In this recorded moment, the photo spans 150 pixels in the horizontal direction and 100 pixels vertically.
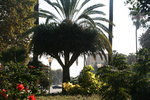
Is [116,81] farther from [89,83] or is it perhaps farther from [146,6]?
[89,83]

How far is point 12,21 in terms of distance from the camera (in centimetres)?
2650

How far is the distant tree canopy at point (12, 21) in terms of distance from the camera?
2623cm

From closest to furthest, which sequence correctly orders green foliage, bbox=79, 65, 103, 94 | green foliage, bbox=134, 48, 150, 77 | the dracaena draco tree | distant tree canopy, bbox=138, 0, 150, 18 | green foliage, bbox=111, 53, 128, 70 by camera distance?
distant tree canopy, bbox=138, 0, 150, 18
green foliage, bbox=111, 53, 128, 70
green foliage, bbox=134, 48, 150, 77
green foliage, bbox=79, 65, 103, 94
the dracaena draco tree

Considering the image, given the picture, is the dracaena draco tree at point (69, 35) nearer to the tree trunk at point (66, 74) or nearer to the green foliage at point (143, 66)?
the tree trunk at point (66, 74)

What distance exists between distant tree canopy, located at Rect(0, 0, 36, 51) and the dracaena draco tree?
3931 mm

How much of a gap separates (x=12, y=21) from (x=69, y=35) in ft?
21.9

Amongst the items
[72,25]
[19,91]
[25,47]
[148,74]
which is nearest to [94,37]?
[72,25]

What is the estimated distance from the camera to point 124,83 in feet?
28.5

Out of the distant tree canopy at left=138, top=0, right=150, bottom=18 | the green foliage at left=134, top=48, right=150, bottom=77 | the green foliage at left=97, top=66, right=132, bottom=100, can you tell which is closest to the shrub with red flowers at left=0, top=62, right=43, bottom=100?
the green foliage at left=97, top=66, right=132, bottom=100

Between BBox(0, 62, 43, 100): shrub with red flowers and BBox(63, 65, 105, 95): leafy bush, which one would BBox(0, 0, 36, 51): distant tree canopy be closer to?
BBox(63, 65, 105, 95): leafy bush

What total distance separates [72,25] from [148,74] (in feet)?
43.5

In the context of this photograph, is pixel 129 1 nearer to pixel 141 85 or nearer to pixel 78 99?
pixel 141 85

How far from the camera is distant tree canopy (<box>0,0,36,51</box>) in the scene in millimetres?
26234

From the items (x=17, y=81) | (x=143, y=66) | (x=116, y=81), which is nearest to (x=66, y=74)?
(x=143, y=66)
